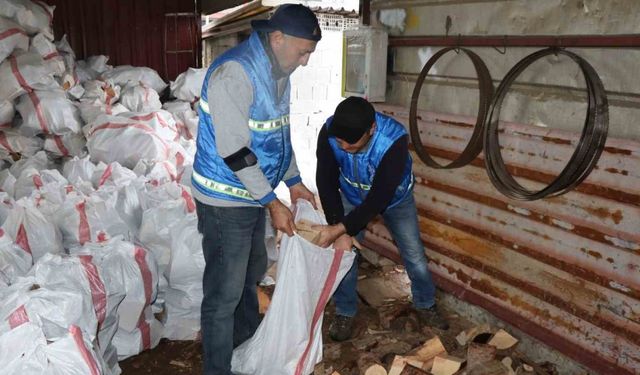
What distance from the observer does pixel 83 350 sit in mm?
1987

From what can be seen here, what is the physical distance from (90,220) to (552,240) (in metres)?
2.69

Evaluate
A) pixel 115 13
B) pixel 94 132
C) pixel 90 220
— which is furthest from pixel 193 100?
pixel 90 220

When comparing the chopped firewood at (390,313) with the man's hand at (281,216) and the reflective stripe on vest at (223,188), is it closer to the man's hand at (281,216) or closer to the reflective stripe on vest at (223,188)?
the man's hand at (281,216)

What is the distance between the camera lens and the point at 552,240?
8.64 feet

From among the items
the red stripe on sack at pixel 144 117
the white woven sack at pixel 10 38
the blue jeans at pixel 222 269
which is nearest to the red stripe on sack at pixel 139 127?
the red stripe on sack at pixel 144 117

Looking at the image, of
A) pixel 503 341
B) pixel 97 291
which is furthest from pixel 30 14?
pixel 503 341

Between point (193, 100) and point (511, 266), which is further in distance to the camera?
point (193, 100)

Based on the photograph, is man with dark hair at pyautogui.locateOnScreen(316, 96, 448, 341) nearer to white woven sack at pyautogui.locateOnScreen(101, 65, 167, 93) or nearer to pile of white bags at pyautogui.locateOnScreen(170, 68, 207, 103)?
pile of white bags at pyautogui.locateOnScreen(170, 68, 207, 103)

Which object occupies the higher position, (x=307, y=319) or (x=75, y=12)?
(x=75, y=12)

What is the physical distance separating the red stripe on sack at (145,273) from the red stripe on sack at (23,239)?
2.07 feet

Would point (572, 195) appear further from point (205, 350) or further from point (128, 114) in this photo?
point (128, 114)

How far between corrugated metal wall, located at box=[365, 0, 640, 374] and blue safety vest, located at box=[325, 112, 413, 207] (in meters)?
0.55

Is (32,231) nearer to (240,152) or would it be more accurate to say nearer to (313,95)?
(240,152)

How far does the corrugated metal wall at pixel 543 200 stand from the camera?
7.55ft
